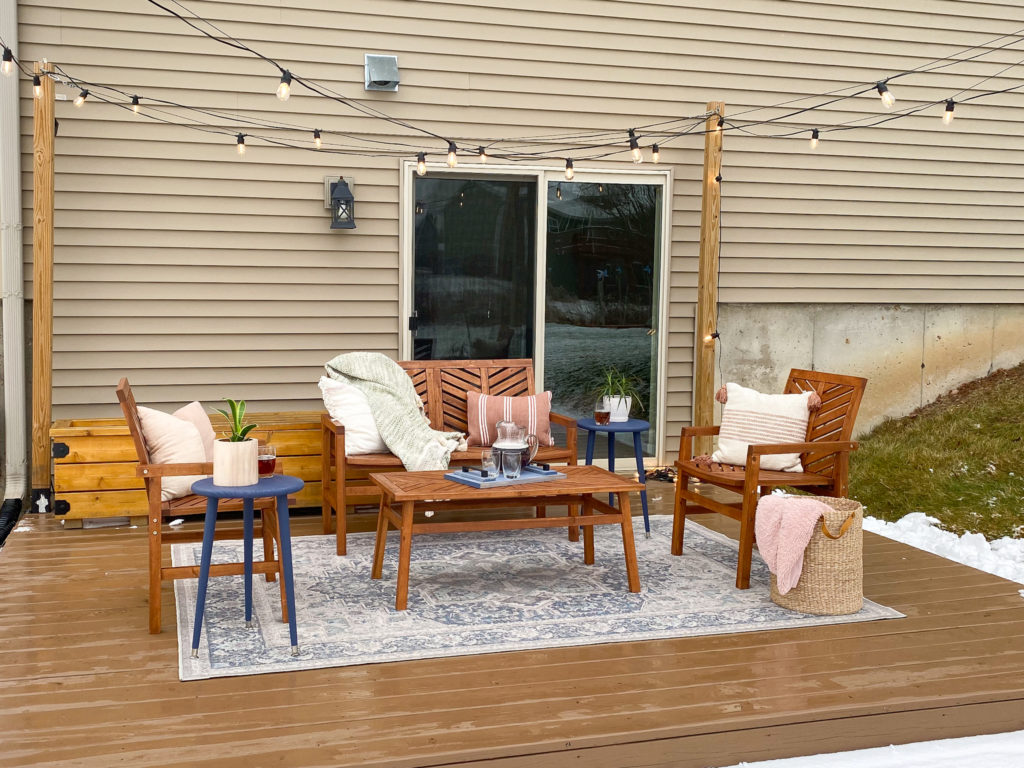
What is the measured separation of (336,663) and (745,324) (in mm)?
4642

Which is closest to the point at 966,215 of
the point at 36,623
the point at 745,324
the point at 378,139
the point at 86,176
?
the point at 745,324

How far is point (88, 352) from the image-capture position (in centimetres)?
588

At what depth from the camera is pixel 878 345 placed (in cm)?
748

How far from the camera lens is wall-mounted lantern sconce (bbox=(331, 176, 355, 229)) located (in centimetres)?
609

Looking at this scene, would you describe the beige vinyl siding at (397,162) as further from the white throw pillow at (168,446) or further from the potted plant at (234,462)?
the potted plant at (234,462)

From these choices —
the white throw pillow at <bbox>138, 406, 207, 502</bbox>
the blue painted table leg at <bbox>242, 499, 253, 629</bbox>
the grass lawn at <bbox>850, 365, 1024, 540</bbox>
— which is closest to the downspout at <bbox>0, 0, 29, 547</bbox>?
the white throw pillow at <bbox>138, 406, 207, 502</bbox>

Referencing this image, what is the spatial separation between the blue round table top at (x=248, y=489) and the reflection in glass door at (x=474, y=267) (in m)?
3.01

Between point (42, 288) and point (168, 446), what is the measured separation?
205cm

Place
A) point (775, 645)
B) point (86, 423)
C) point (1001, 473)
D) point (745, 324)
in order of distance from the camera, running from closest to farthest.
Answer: point (775, 645), point (86, 423), point (1001, 473), point (745, 324)

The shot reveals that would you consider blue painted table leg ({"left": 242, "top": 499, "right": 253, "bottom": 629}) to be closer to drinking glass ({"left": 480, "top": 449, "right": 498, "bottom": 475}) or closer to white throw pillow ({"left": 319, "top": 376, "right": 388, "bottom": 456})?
drinking glass ({"left": 480, "top": 449, "right": 498, "bottom": 475})

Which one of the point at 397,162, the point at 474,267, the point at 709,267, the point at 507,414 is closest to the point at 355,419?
the point at 507,414

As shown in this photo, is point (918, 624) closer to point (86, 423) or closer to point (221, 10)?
point (86, 423)

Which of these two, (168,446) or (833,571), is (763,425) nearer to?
(833,571)

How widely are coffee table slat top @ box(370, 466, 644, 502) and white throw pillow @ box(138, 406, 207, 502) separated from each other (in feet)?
2.53
